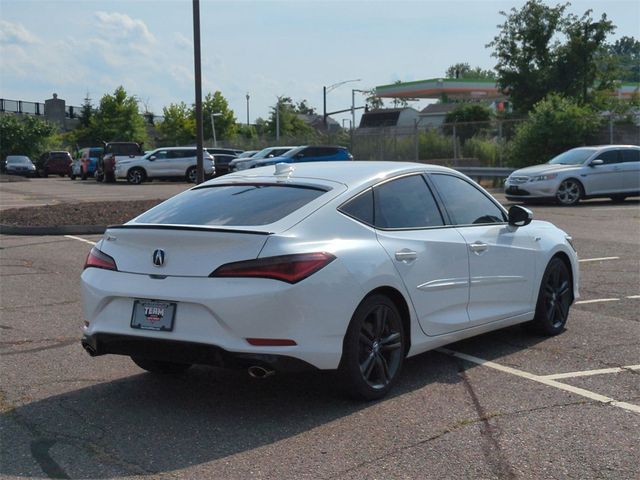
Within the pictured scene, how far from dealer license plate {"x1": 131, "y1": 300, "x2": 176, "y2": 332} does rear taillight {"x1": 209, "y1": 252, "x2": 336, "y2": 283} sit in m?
0.35

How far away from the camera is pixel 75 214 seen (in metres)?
18.0

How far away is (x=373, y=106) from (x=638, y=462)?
125m

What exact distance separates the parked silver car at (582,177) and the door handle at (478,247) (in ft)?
53.6

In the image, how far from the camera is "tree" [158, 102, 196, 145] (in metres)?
76.9

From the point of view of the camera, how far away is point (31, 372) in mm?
6660

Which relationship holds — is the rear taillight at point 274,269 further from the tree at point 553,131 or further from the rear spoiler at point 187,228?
the tree at point 553,131

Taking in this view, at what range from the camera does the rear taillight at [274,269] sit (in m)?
5.22

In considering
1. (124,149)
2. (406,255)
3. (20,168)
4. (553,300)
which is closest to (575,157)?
(553,300)

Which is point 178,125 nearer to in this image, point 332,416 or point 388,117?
point 388,117

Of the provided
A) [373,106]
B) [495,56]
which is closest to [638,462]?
[495,56]

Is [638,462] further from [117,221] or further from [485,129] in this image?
[485,129]

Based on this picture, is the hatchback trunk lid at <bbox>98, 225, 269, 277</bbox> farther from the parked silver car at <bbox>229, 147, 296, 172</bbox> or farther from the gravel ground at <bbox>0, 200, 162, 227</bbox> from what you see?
the parked silver car at <bbox>229, 147, 296, 172</bbox>

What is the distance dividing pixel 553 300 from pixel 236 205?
10.9 ft

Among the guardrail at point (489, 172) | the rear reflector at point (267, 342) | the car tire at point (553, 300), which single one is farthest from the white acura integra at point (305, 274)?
the guardrail at point (489, 172)
